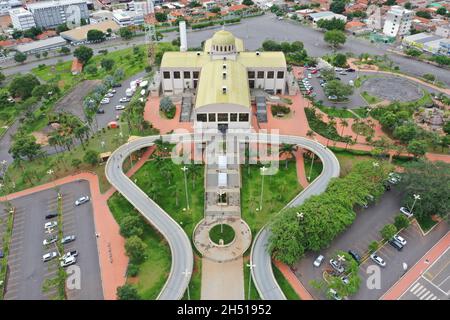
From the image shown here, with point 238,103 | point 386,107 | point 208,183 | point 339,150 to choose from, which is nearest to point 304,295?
point 208,183

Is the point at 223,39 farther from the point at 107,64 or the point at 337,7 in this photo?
the point at 337,7

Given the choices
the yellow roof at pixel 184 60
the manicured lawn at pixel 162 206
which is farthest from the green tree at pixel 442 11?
the manicured lawn at pixel 162 206

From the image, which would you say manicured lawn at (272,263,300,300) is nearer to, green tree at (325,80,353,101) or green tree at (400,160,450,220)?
green tree at (400,160,450,220)

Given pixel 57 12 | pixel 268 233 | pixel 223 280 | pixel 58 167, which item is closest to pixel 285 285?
pixel 268 233

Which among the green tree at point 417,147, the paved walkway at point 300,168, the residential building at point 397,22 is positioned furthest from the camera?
the residential building at point 397,22

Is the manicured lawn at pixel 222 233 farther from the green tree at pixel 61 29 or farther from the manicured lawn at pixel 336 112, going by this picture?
the green tree at pixel 61 29

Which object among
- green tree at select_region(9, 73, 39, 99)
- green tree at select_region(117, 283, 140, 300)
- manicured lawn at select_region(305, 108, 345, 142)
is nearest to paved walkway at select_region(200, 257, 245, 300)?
green tree at select_region(117, 283, 140, 300)

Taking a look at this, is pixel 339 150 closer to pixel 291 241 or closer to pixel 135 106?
pixel 291 241
